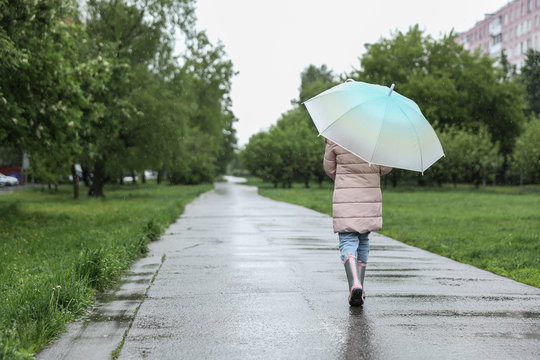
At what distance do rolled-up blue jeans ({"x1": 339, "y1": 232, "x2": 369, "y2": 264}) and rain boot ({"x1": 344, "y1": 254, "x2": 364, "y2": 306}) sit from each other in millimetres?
76

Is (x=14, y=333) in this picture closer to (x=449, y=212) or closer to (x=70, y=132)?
(x=70, y=132)

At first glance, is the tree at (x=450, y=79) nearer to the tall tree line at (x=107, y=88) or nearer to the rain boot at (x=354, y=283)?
the tall tree line at (x=107, y=88)

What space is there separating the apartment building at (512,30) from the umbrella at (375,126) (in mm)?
76347

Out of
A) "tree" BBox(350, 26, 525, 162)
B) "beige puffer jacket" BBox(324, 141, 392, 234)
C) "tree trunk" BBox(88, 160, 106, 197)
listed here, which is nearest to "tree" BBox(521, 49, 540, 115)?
"tree" BBox(350, 26, 525, 162)

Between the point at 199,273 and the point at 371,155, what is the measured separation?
3.15 metres

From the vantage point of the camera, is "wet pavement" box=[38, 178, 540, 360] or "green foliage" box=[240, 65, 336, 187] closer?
"wet pavement" box=[38, 178, 540, 360]

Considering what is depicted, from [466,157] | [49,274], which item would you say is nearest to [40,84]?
[49,274]

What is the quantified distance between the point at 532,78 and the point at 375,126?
60.5m

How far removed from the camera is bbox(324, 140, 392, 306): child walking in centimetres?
562

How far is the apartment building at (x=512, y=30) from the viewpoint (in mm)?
79844

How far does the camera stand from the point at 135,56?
31672 millimetres

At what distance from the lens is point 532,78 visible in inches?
2352

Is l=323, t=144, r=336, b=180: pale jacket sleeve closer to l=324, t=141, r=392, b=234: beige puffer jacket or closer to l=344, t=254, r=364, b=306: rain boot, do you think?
l=324, t=141, r=392, b=234: beige puffer jacket

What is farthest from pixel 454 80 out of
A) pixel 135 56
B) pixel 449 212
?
pixel 449 212
